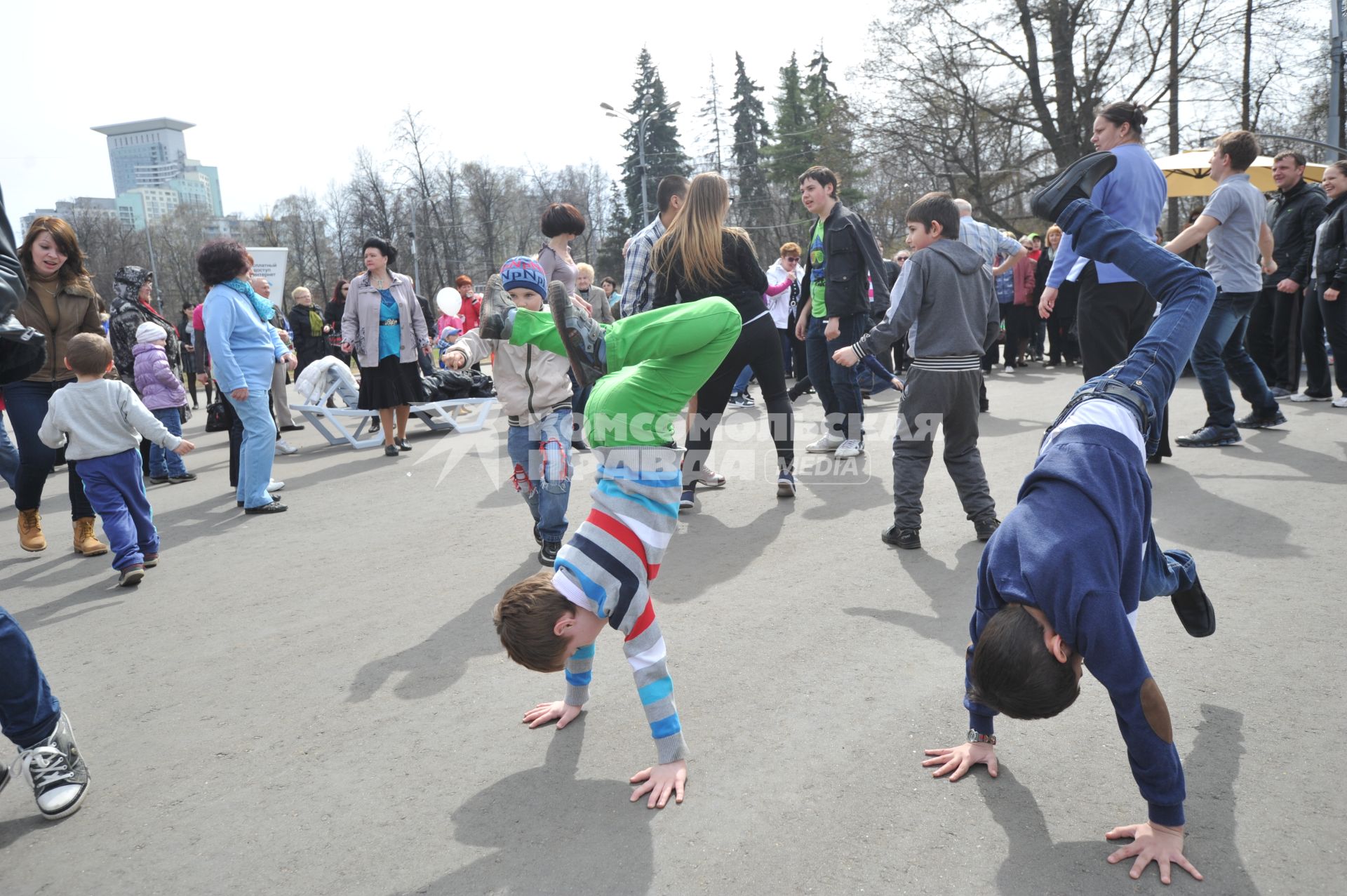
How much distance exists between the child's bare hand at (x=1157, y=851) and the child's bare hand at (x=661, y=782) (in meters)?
1.22

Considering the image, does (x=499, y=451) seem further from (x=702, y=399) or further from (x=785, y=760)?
(x=785, y=760)

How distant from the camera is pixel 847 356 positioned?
4852 millimetres

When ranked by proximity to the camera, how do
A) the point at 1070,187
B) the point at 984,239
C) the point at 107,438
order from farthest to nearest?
the point at 984,239 → the point at 107,438 → the point at 1070,187

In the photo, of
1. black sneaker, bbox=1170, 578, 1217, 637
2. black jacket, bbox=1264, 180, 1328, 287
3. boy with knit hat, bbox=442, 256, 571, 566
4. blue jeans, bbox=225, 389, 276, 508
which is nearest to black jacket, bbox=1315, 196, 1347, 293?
black jacket, bbox=1264, 180, 1328, 287

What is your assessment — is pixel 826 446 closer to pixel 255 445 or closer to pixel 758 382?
pixel 758 382

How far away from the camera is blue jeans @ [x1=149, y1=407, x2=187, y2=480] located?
8.62m

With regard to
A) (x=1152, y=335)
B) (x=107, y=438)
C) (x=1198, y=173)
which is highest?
(x=1198, y=173)

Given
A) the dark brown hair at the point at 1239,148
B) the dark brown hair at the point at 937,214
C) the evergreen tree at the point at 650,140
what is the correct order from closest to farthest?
the dark brown hair at the point at 937,214
the dark brown hair at the point at 1239,148
the evergreen tree at the point at 650,140

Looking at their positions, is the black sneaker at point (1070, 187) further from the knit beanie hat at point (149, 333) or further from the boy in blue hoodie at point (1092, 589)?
the knit beanie hat at point (149, 333)

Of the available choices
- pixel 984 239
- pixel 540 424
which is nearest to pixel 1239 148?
pixel 984 239

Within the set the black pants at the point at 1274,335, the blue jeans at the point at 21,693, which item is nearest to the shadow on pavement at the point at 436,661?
the blue jeans at the point at 21,693

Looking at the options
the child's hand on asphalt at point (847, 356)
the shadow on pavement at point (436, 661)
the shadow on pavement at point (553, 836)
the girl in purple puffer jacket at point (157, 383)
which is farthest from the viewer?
the girl in purple puffer jacket at point (157, 383)

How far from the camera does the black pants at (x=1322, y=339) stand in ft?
25.8

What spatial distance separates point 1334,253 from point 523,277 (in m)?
7.55
